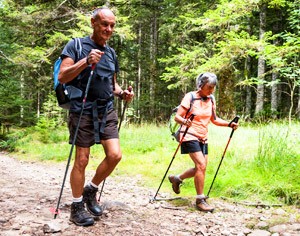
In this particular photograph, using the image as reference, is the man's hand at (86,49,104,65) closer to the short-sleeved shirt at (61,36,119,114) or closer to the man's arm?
the man's arm

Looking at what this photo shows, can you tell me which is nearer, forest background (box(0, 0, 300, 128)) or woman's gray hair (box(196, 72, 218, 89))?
woman's gray hair (box(196, 72, 218, 89))

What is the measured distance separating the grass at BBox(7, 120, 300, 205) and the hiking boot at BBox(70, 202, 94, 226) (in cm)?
245

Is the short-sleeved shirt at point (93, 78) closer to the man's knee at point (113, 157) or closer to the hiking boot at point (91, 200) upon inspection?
the man's knee at point (113, 157)

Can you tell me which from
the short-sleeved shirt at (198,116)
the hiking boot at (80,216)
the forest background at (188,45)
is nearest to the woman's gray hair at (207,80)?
the short-sleeved shirt at (198,116)

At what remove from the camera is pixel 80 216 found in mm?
3436

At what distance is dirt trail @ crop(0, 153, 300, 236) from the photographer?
335cm

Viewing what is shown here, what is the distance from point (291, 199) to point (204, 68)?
8808 mm

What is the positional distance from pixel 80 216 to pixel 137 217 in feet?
2.85

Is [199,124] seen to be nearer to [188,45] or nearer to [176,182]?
[176,182]

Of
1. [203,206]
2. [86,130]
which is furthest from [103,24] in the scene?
[203,206]

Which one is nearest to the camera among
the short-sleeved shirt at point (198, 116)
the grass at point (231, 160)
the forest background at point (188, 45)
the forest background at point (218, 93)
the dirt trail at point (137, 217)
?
the dirt trail at point (137, 217)

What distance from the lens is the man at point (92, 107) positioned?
343 centimetres

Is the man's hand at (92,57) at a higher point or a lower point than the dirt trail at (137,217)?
higher

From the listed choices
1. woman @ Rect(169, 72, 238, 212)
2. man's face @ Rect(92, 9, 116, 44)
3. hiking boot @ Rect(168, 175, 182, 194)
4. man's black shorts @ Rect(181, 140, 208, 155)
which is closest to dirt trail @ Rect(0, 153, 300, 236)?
hiking boot @ Rect(168, 175, 182, 194)
